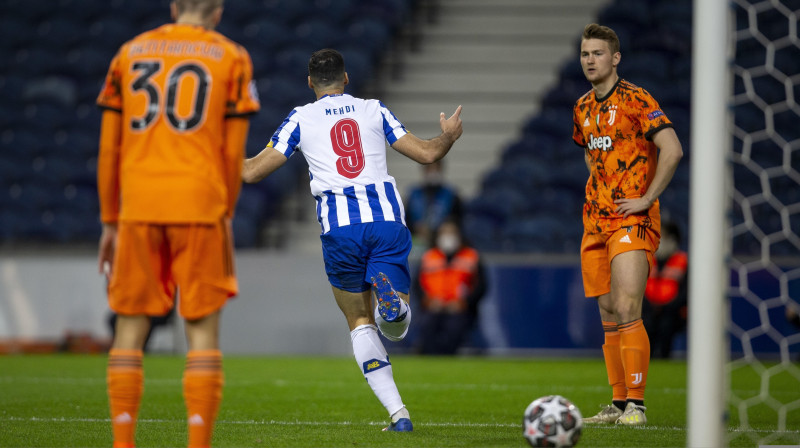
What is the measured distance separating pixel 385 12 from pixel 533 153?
385 cm

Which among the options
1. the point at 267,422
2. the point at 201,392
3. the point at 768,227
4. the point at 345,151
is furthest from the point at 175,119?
the point at 768,227

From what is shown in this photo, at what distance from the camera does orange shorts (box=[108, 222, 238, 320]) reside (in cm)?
375

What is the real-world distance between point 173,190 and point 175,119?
28cm

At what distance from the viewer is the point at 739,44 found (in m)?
12.0

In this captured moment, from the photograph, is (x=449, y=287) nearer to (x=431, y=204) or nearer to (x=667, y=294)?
(x=431, y=204)

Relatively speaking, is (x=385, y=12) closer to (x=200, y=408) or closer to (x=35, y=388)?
(x=35, y=388)

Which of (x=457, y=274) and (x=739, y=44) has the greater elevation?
(x=739, y=44)

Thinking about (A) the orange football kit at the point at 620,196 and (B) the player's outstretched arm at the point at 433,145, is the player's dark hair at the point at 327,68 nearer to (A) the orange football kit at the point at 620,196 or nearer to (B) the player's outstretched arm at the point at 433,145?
(B) the player's outstretched arm at the point at 433,145

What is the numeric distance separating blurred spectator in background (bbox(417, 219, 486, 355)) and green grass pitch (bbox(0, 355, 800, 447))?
72cm

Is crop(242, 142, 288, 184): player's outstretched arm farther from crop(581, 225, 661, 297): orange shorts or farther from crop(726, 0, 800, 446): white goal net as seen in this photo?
crop(726, 0, 800, 446): white goal net

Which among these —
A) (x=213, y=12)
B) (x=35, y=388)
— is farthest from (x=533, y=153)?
(x=213, y=12)

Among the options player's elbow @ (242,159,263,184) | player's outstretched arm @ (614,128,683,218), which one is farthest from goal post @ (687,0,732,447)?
player's elbow @ (242,159,263,184)

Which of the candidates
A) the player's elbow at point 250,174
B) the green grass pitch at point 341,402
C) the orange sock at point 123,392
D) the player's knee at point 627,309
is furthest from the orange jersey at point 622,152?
the orange sock at point 123,392

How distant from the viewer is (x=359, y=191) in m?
5.18
